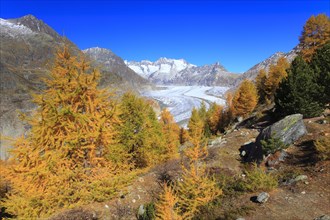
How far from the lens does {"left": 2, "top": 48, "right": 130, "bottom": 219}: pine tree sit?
11602mm

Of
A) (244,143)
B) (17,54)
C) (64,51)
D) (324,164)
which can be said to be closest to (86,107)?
(64,51)

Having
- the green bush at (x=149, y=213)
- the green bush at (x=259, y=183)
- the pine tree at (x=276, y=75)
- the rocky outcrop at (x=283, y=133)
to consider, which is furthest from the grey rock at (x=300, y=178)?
the pine tree at (x=276, y=75)

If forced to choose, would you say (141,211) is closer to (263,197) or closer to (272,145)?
(263,197)

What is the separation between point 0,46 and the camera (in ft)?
570

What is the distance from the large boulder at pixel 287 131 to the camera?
19.7 meters

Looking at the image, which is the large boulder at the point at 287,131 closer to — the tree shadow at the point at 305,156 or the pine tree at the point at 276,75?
the tree shadow at the point at 305,156

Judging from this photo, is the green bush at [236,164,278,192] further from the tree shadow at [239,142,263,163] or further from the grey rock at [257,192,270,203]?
the tree shadow at [239,142,263,163]

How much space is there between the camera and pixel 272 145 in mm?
18859

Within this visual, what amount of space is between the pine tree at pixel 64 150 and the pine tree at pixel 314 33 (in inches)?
1632

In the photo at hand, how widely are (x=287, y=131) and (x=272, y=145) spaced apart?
2041mm

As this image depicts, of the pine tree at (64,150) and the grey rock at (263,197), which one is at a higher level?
the pine tree at (64,150)

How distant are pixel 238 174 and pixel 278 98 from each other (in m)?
13.5

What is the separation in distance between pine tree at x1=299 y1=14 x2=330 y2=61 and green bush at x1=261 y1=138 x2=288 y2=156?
100ft

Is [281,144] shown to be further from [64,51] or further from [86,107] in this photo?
[64,51]
